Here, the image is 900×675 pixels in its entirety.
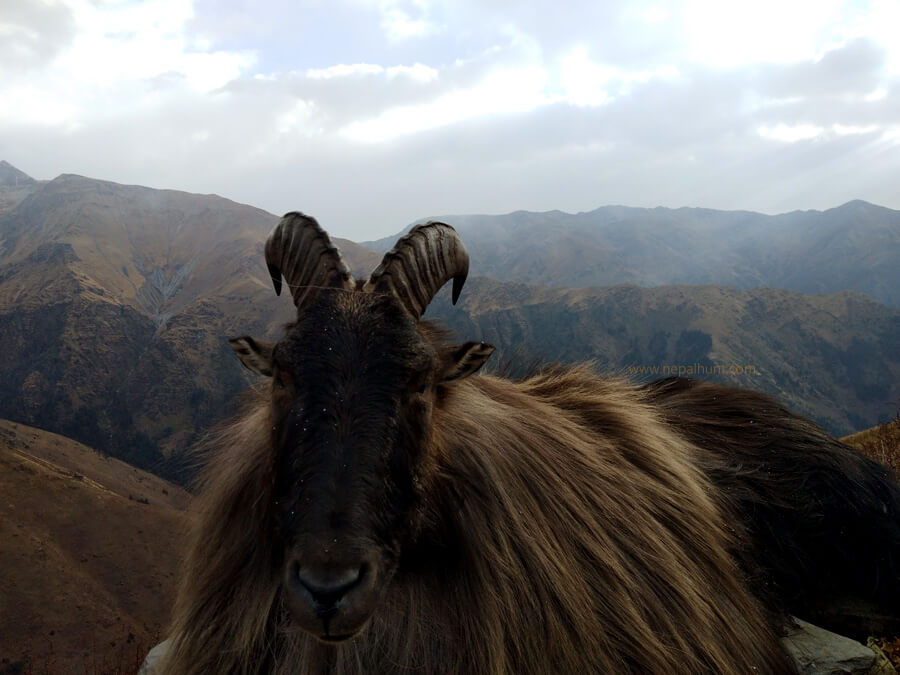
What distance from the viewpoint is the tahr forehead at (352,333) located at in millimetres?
3203

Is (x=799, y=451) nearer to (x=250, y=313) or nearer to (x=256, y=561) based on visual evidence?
(x=256, y=561)

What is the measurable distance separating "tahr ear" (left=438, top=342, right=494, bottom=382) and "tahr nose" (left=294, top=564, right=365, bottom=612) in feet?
4.82

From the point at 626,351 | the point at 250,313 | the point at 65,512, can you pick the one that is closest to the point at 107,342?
the point at 250,313

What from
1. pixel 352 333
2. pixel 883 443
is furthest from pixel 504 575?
pixel 883 443

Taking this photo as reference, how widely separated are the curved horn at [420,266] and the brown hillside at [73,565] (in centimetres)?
5187

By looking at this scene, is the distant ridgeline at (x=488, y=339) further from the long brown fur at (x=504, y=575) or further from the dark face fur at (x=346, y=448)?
the dark face fur at (x=346, y=448)

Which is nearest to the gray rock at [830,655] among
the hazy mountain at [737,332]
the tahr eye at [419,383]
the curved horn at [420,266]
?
the tahr eye at [419,383]

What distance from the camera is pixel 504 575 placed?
139 inches

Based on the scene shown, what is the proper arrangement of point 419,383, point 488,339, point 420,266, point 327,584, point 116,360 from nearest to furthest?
point 327,584, point 419,383, point 420,266, point 488,339, point 116,360

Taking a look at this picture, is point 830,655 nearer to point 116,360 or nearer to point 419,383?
point 419,383

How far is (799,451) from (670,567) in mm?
2774

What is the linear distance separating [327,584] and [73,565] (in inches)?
3159

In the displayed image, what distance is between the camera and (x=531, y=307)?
15912 centimetres

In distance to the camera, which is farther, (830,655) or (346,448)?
(830,655)
